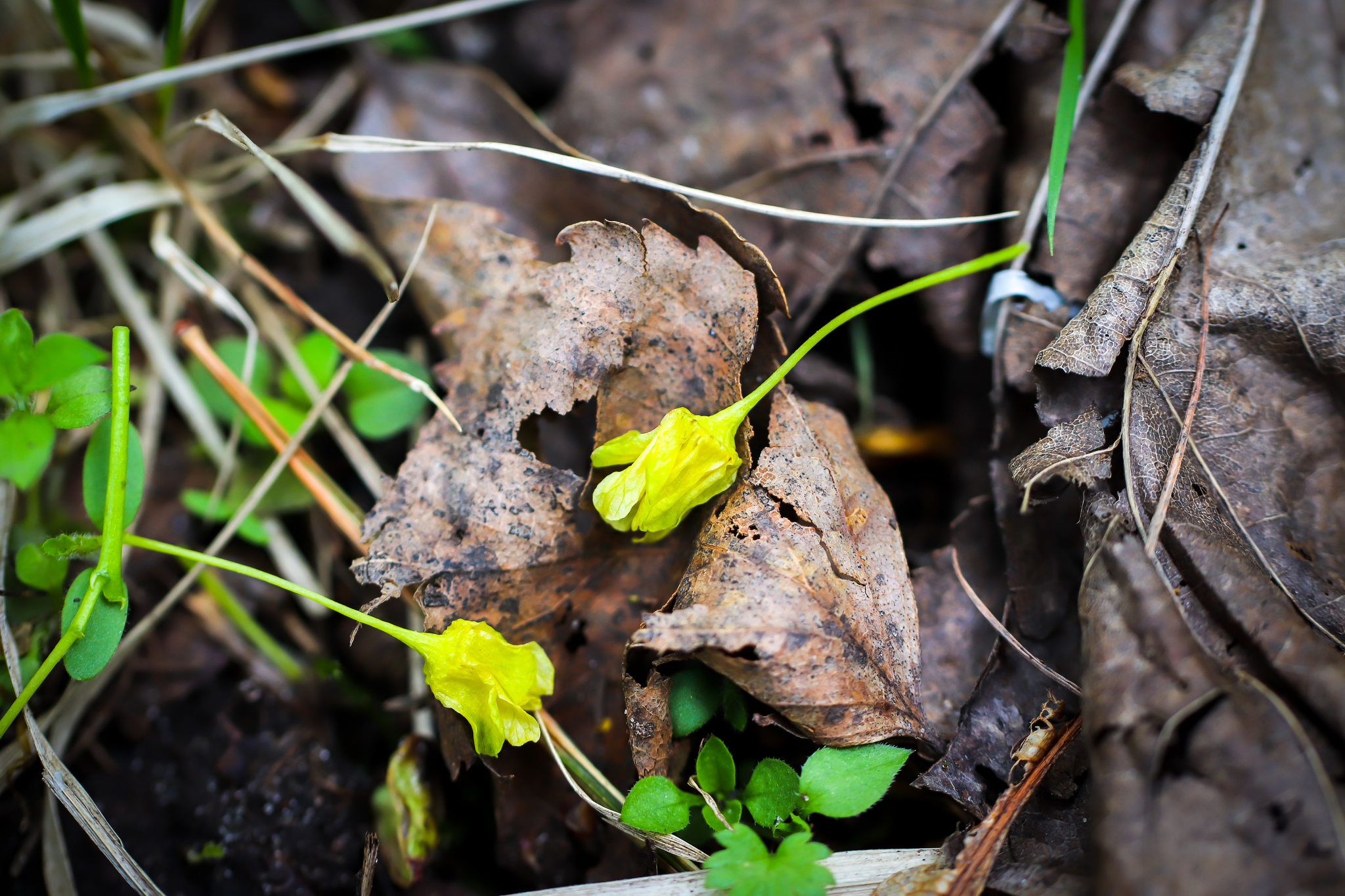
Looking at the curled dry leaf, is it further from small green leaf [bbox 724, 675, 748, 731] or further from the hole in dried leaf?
small green leaf [bbox 724, 675, 748, 731]

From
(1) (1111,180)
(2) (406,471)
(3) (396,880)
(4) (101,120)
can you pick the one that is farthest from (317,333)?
(1) (1111,180)

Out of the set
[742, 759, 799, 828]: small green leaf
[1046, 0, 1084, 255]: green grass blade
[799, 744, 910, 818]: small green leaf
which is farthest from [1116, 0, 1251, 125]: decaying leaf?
[742, 759, 799, 828]: small green leaf

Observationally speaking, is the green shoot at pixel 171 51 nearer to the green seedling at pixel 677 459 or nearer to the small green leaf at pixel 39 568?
the small green leaf at pixel 39 568

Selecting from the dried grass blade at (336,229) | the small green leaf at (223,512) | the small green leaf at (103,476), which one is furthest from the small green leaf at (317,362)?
the small green leaf at (103,476)

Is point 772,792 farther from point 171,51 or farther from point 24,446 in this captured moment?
point 171,51

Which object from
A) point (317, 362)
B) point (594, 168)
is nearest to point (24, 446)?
point (317, 362)

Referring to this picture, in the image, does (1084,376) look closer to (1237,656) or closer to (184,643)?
(1237,656)
